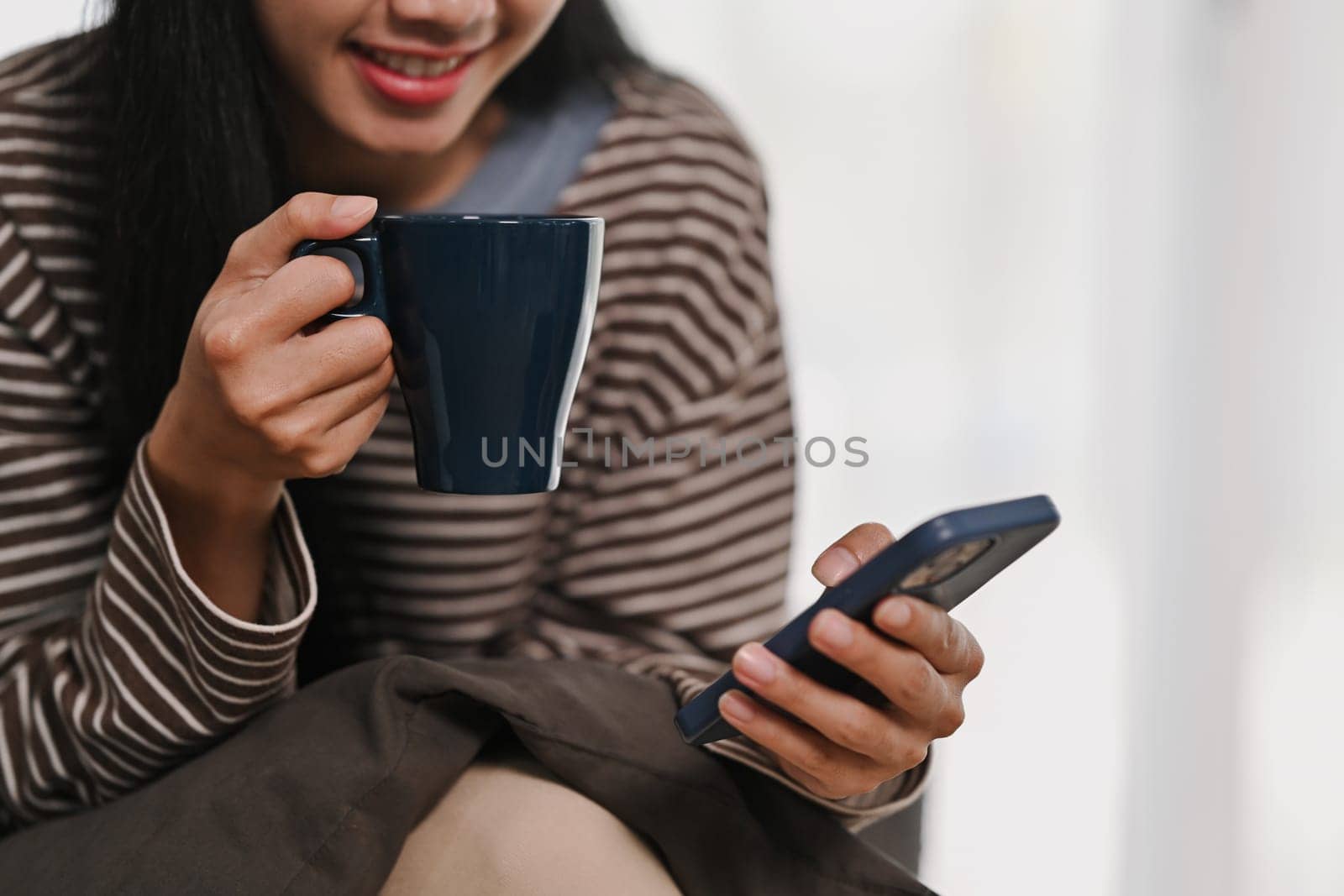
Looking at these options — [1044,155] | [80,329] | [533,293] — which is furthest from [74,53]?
[1044,155]

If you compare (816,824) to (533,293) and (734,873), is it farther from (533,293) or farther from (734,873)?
(533,293)

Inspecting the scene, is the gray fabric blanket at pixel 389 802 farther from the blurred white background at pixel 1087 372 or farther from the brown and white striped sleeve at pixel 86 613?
the blurred white background at pixel 1087 372

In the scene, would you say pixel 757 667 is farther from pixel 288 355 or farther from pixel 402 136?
pixel 402 136

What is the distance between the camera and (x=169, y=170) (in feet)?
2.64

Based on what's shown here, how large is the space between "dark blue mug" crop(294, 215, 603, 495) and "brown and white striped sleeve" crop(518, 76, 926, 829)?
0.34 m

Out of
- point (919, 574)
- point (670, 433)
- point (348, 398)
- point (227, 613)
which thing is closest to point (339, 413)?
point (348, 398)

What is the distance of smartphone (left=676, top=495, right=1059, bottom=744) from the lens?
47 cm

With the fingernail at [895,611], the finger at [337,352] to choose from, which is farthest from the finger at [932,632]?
the finger at [337,352]

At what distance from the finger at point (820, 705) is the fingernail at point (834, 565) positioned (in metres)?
0.05

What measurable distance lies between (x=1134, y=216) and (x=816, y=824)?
1.37m

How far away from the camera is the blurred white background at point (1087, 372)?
5.46ft

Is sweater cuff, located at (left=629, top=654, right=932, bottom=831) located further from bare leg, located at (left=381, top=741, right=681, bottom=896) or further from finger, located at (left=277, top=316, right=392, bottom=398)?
finger, located at (left=277, top=316, right=392, bottom=398)

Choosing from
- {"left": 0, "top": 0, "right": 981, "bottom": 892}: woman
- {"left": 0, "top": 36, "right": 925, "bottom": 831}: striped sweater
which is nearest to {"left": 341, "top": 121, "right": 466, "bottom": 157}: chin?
{"left": 0, "top": 0, "right": 981, "bottom": 892}: woman

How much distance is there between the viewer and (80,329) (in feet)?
2.83
